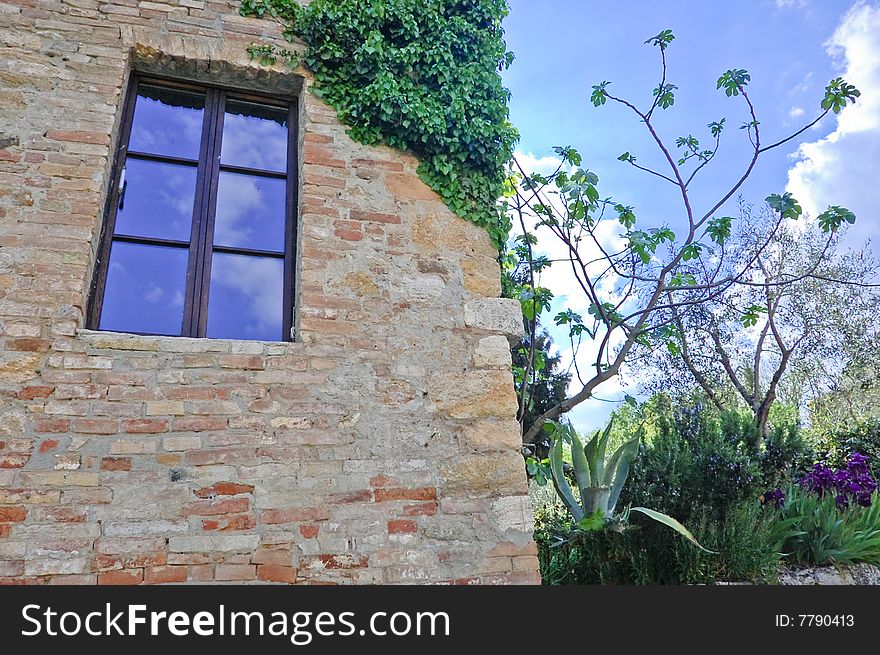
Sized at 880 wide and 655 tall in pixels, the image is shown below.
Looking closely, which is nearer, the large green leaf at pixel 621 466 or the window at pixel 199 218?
the window at pixel 199 218

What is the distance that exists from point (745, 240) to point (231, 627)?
8357 millimetres

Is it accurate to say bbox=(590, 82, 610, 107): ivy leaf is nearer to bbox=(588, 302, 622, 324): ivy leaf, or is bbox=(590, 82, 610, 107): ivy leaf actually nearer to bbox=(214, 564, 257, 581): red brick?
bbox=(588, 302, 622, 324): ivy leaf

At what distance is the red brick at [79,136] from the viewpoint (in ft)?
9.23

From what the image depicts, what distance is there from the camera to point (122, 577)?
221 centimetres

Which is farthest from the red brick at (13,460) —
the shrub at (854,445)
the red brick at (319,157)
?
the shrub at (854,445)

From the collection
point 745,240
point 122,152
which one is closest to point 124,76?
point 122,152

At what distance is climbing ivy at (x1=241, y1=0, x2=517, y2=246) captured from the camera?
3.21 metres

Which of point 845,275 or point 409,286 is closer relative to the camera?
point 409,286

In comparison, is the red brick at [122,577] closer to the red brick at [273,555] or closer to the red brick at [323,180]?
the red brick at [273,555]

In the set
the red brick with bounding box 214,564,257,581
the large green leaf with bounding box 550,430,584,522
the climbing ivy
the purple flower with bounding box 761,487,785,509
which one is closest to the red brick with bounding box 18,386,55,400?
the red brick with bounding box 214,564,257,581

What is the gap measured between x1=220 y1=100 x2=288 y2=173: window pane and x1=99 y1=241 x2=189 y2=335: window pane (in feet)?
2.18

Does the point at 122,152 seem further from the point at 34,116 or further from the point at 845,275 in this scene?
the point at 845,275

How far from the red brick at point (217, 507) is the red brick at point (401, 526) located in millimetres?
619

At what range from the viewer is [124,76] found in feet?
10.1
